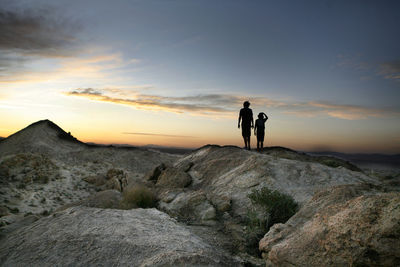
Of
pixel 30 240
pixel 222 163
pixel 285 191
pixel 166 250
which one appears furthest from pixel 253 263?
pixel 222 163

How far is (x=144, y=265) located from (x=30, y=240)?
Answer: 9.10ft

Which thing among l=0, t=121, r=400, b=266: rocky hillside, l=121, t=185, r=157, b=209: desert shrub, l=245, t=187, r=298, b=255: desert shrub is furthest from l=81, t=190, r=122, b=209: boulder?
l=245, t=187, r=298, b=255: desert shrub

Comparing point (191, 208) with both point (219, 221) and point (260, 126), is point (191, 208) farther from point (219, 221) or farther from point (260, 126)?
point (260, 126)

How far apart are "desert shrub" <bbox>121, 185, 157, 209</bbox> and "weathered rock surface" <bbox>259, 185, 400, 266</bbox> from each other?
5.32 metres

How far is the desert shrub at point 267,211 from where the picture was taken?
676 centimetres

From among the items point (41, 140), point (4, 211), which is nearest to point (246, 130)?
point (4, 211)

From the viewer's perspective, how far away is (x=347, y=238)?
13.2 feet

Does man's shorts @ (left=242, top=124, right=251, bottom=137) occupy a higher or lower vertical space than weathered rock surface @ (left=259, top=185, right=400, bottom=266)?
higher

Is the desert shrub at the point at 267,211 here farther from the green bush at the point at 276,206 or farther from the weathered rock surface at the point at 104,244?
the weathered rock surface at the point at 104,244

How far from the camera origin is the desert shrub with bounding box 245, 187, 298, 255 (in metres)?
6.76

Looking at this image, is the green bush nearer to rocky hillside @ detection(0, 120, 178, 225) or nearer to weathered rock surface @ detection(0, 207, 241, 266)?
weathered rock surface @ detection(0, 207, 241, 266)

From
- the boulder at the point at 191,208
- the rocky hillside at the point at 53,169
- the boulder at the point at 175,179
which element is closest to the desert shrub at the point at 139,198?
the boulder at the point at 191,208

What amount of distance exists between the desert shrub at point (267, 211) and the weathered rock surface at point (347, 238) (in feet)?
4.59

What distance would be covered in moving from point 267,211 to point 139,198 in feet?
15.2
